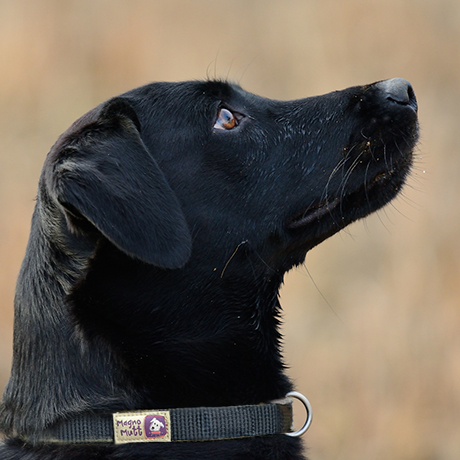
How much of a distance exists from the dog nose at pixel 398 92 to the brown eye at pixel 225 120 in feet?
1.83

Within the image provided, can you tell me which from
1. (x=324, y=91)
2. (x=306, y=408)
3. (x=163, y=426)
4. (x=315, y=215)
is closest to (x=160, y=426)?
(x=163, y=426)

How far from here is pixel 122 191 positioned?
205cm

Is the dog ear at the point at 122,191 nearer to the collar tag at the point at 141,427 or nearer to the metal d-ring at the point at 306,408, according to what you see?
the collar tag at the point at 141,427

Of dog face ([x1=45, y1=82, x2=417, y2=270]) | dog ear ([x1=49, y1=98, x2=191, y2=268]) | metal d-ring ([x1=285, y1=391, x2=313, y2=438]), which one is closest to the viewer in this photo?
dog ear ([x1=49, y1=98, x2=191, y2=268])

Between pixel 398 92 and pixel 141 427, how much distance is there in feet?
4.83

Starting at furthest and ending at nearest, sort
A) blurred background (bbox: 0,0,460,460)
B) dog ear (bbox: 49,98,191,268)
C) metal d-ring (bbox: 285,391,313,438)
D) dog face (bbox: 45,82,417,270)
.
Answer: blurred background (bbox: 0,0,460,460), dog face (bbox: 45,82,417,270), metal d-ring (bbox: 285,391,313,438), dog ear (bbox: 49,98,191,268)

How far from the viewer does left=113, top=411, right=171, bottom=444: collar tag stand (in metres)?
2.07

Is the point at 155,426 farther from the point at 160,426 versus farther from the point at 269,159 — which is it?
the point at 269,159

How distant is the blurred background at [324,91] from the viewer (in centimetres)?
475

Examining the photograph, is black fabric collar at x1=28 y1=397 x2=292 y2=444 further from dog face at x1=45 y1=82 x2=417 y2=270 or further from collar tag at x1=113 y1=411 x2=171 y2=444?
dog face at x1=45 y1=82 x2=417 y2=270

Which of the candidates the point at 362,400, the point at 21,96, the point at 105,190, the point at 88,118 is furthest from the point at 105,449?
the point at 21,96

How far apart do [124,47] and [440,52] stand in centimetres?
257

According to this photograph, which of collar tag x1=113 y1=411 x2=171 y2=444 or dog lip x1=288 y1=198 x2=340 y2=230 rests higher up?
dog lip x1=288 y1=198 x2=340 y2=230

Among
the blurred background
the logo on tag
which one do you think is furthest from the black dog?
the blurred background
